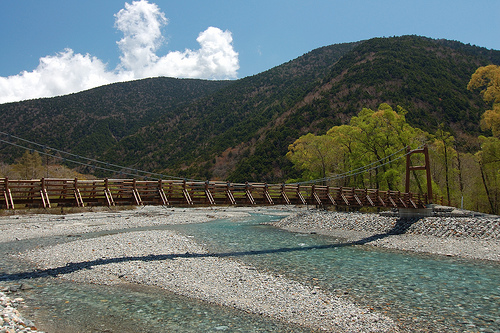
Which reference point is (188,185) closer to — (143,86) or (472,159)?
(472,159)

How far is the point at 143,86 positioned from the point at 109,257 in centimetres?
13228

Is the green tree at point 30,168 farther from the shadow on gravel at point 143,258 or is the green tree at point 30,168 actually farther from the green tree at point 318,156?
the shadow on gravel at point 143,258

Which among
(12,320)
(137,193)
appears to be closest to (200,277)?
(12,320)

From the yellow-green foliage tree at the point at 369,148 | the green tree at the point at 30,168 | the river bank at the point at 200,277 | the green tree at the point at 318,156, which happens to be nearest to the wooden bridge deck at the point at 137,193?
the river bank at the point at 200,277

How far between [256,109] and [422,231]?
278 ft

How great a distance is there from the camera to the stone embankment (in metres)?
15.1

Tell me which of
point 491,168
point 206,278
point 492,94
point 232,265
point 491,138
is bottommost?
point 491,168

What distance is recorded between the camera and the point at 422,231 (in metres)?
19.6

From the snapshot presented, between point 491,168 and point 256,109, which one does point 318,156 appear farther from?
point 256,109

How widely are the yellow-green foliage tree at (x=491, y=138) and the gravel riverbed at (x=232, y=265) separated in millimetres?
6999

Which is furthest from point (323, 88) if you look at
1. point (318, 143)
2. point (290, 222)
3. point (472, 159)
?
point (290, 222)

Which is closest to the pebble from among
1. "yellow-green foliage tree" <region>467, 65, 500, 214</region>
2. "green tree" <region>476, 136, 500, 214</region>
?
"yellow-green foliage tree" <region>467, 65, 500, 214</region>

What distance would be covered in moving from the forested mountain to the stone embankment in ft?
105

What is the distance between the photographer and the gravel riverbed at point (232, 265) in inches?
282
